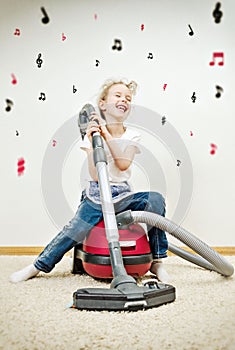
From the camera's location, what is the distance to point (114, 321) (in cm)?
106

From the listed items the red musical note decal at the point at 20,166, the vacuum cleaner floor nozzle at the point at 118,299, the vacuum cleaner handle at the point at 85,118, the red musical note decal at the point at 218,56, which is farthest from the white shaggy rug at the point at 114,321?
the red musical note decal at the point at 218,56

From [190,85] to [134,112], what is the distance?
0.28 meters

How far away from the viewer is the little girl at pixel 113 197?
156 centimetres

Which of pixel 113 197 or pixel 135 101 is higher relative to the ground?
pixel 135 101

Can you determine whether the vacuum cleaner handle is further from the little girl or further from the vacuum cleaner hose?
the vacuum cleaner hose

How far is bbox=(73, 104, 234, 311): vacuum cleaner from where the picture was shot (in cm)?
113

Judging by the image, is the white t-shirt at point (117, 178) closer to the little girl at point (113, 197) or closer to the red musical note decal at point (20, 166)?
the little girl at point (113, 197)

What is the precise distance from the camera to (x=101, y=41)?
215 centimetres

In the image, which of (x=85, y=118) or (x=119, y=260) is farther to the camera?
(x=85, y=118)

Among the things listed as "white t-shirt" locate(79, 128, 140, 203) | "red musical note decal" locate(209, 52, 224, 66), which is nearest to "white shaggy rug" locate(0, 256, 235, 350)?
"white t-shirt" locate(79, 128, 140, 203)

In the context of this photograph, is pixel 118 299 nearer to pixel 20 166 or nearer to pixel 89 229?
pixel 89 229

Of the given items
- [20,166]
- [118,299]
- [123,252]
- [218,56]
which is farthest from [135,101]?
[118,299]

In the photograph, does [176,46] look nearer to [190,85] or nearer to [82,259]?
[190,85]

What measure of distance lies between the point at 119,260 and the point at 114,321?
28 centimetres
